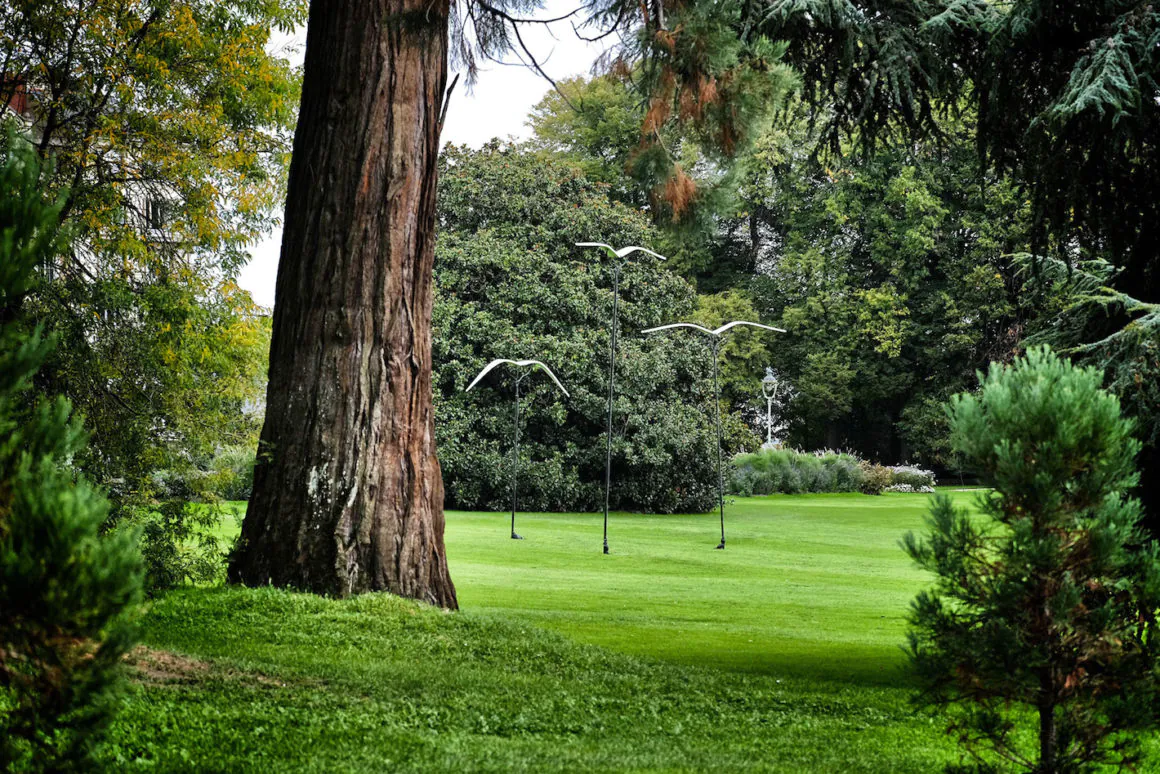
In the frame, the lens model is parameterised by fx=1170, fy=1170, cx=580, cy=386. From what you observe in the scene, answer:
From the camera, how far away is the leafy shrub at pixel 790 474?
3472 centimetres

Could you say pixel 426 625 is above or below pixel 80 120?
below

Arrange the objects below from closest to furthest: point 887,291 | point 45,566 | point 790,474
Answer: point 45,566
point 790,474
point 887,291

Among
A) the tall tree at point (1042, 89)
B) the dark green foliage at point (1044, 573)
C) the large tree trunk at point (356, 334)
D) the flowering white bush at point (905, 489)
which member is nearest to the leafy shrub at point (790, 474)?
the flowering white bush at point (905, 489)

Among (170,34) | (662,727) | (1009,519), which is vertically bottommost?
(662,727)

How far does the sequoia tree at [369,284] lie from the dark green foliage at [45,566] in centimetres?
621

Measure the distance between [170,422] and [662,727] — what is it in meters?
6.21

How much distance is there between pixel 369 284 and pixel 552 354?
19.1m

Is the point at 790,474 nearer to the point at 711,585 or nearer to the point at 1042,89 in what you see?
the point at 711,585

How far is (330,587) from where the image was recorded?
8492 mm

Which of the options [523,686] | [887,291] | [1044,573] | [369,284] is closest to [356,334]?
[369,284]

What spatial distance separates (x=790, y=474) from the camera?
35.7 m

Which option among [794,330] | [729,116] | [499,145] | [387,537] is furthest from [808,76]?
[794,330]

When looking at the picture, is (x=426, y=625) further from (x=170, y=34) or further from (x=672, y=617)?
(x=170, y=34)

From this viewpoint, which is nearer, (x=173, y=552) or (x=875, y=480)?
(x=173, y=552)
